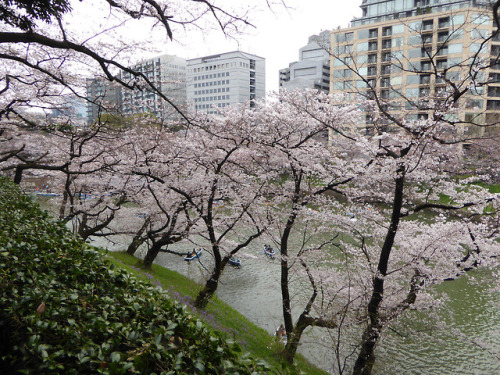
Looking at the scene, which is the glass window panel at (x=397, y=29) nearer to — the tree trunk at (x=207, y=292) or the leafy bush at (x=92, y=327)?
the tree trunk at (x=207, y=292)

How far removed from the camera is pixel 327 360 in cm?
963

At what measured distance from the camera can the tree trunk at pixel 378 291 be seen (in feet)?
21.0

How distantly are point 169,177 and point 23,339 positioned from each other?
365 inches

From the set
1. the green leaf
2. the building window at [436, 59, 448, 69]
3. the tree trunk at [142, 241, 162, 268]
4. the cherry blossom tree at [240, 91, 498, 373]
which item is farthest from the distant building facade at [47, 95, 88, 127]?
the building window at [436, 59, 448, 69]

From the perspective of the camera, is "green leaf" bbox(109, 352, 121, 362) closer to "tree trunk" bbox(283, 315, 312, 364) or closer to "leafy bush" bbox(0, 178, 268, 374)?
"leafy bush" bbox(0, 178, 268, 374)

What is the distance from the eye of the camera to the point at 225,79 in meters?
59.9

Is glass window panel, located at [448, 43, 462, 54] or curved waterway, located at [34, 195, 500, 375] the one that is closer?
curved waterway, located at [34, 195, 500, 375]

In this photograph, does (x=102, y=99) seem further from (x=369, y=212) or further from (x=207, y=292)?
(x=369, y=212)

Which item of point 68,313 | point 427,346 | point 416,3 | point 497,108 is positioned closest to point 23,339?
point 68,313

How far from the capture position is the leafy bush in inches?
74.3

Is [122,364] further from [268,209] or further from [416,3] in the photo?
[416,3]

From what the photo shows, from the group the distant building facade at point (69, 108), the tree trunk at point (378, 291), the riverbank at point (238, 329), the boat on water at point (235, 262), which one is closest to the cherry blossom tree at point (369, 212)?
the tree trunk at point (378, 291)

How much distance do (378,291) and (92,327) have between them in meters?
6.05

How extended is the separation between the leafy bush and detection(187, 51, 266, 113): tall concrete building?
185 ft
